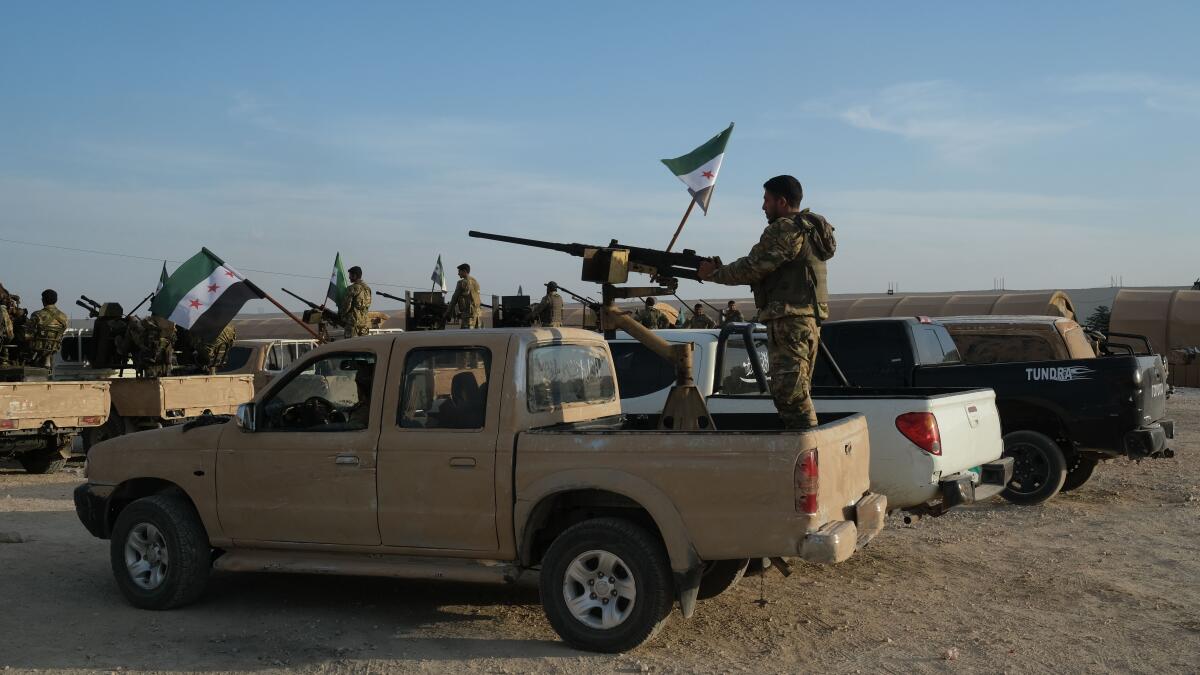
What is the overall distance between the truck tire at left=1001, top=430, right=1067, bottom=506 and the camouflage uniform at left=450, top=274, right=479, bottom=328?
7.86 metres

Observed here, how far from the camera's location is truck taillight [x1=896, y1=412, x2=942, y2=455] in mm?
7199

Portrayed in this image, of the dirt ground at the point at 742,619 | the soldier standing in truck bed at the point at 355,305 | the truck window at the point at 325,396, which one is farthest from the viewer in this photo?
the soldier standing in truck bed at the point at 355,305

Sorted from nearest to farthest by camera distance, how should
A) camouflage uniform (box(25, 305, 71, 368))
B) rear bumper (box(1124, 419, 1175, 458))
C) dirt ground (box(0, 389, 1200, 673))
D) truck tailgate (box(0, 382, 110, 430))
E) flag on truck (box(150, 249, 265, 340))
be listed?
dirt ground (box(0, 389, 1200, 673)) < rear bumper (box(1124, 419, 1175, 458)) < truck tailgate (box(0, 382, 110, 430)) < flag on truck (box(150, 249, 265, 340)) < camouflage uniform (box(25, 305, 71, 368))

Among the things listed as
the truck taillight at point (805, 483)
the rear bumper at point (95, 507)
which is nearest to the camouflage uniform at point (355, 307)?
the rear bumper at point (95, 507)

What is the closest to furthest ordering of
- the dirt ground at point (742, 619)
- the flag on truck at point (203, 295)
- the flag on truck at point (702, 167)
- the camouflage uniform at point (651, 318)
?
the dirt ground at point (742, 619) → the flag on truck at point (203, 295) → the flag on truck at point (702, 167) → the camouflage uniform at point (651, 318)

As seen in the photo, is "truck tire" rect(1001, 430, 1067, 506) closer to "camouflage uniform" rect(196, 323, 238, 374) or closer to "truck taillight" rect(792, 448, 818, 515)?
"truck taillight" rect(792, 448, 818, 515)

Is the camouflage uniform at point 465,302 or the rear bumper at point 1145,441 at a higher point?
the camouflage uniform at point 465,302

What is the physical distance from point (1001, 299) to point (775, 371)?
29357 mm

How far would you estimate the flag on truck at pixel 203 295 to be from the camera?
47.6 ft

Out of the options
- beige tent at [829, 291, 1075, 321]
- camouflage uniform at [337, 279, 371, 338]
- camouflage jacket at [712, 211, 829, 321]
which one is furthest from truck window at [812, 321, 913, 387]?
beige tent at [829, 291, 1075, 321]

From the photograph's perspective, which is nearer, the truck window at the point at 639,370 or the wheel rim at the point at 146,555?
the wheel rim at the point at 146,555

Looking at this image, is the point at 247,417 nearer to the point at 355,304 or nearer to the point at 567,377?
the point at 567,377

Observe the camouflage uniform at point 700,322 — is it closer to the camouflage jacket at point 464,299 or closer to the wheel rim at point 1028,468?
the camouflage jacket at point 464,299

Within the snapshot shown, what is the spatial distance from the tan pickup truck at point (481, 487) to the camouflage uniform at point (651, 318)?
44.0 ft
